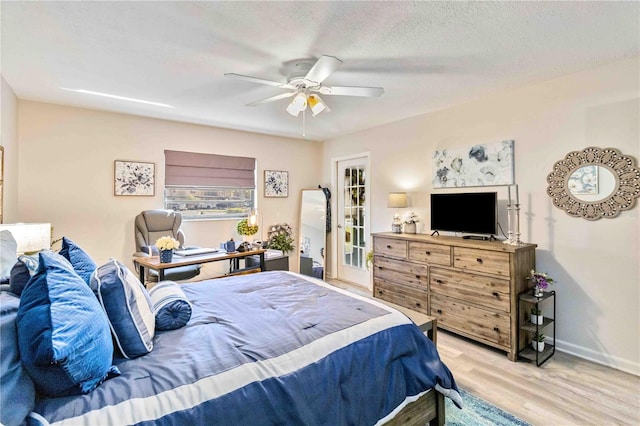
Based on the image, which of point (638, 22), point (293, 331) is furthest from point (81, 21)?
point (638, 22)

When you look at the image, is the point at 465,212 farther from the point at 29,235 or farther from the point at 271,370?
the point at 29,235

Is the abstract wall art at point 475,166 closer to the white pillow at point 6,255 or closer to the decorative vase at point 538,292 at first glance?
the decorative vase at point 538,292

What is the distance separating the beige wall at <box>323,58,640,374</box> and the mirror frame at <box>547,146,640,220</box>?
56mm

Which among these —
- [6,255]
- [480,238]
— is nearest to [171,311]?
[6,255]

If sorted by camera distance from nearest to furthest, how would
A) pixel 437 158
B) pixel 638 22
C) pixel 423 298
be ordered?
pixel 638 22, pixel 423 298, pixel 437 158

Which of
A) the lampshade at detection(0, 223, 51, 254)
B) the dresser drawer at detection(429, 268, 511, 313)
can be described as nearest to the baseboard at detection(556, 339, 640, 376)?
the dresser drawer at detection(429, 268, 511, 313)

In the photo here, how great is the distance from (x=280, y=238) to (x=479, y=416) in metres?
3.61

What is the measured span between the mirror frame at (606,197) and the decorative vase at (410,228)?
1.47m

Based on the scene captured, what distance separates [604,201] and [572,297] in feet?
2.88

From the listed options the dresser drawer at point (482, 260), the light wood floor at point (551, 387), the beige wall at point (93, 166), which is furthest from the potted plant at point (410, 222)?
the beige wall at point (93, 166)

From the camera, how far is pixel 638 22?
6.40ft

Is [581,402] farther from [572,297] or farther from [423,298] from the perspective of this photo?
[423,298]

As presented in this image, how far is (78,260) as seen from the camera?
1462 millimetres

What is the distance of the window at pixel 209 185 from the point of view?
171 inches
